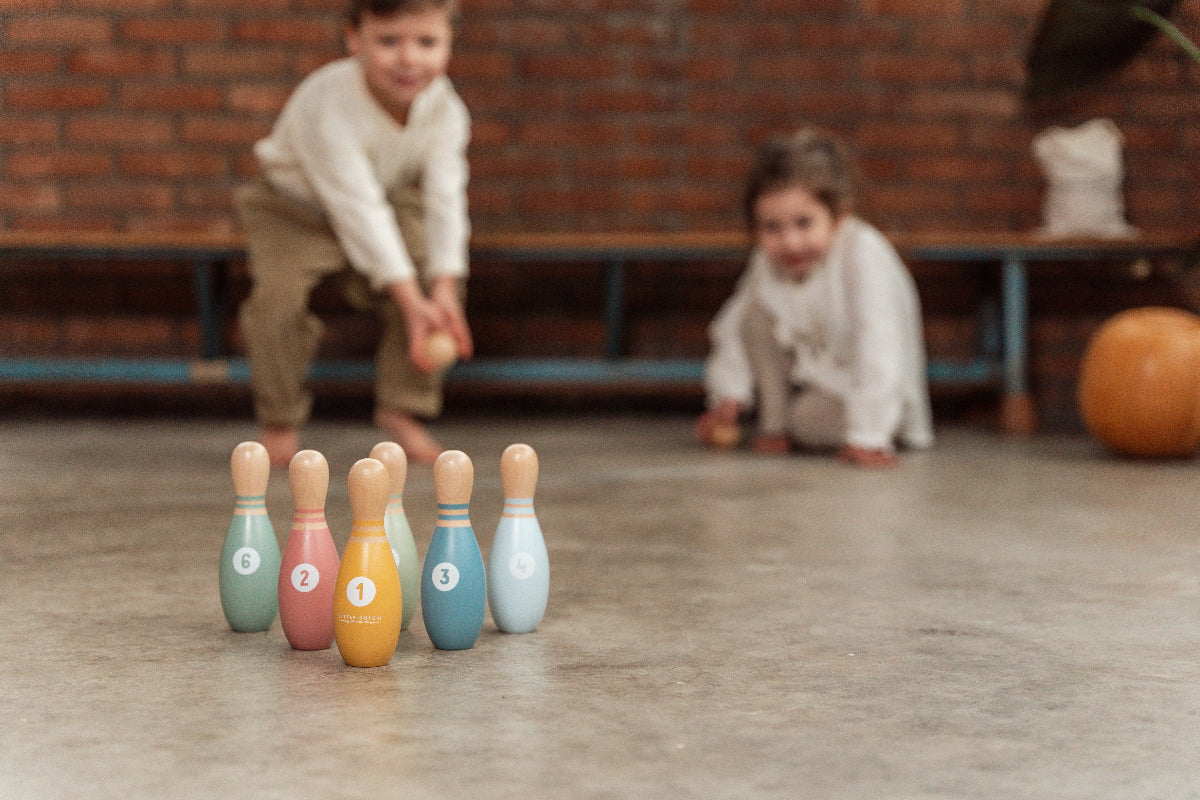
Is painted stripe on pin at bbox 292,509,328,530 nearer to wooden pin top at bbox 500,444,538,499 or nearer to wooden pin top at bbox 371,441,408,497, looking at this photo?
wooden pin top at bbox 371,441,408,497

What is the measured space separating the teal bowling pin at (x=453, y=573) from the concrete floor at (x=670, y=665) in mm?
28

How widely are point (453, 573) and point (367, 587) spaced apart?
0.33 ft

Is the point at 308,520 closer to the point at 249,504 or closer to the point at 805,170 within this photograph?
the point at 249,504

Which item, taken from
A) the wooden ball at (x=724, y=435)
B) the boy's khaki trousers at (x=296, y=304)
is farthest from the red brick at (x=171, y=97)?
the wooden ball at (x=724, y=435)

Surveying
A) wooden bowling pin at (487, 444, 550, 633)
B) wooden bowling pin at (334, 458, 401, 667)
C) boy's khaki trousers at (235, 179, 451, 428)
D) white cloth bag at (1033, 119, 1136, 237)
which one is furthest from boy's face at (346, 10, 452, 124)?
white cloth bag at (1033, 119, 1136, 237)

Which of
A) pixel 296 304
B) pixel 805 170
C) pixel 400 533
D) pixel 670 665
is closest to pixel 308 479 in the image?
pixel 400 533

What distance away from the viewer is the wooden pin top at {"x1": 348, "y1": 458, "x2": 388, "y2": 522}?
1194 mm

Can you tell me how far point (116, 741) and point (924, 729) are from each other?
0.63 meters

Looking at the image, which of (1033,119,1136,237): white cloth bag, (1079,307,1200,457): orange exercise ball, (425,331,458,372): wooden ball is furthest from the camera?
(1033,119,1136,237): white cloth bag

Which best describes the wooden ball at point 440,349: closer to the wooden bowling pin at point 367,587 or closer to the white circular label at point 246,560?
the white circular label at point 246,560

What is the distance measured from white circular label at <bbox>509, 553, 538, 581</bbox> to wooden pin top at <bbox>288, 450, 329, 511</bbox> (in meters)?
0.20

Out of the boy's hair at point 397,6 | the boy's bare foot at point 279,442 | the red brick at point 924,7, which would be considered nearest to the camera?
the boy's hair at point 397,6

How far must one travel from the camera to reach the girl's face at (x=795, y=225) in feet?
9.98

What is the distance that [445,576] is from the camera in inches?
49.6
